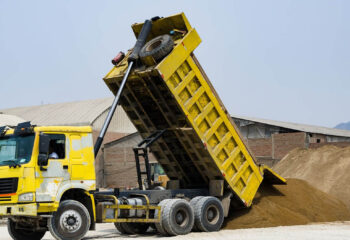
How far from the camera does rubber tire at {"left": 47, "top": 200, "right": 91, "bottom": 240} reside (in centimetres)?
1191

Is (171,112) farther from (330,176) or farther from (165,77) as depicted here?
(330,176)

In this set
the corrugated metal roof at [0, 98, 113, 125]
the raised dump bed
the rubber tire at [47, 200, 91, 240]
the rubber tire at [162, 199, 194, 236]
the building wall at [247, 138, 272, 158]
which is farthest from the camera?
the corrugated metal roof at [0, 98, 113, 125]

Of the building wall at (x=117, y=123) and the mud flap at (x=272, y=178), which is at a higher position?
the building wall at (x=117, y=123)

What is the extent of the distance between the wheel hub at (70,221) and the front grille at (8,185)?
1.19 metres

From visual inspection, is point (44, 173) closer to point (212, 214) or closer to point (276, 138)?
point (212, 214)

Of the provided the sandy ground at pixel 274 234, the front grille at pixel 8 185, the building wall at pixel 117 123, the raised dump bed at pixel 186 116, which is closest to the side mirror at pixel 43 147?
the front grille at pixel 8 185

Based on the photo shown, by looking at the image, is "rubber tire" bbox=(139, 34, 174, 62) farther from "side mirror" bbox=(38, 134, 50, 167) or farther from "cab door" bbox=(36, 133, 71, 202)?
"side mirror" bbox=(38, 134, 50, 167)

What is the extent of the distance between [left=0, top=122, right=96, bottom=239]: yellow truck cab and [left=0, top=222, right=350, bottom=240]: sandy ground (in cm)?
A: 168

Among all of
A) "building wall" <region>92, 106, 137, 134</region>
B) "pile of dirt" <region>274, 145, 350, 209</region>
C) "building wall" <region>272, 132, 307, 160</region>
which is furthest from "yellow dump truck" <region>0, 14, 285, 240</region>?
"building wall" <region>92, 106, 137, 134</region>

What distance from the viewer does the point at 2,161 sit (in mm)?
12289

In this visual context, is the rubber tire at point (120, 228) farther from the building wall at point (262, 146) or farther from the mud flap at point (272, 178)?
the building wall at point (262, 146)

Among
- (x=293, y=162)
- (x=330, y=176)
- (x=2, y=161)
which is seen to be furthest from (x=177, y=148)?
(x=293, y=162)

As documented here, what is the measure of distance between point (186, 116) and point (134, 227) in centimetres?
356

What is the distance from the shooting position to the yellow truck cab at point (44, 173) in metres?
11.9
